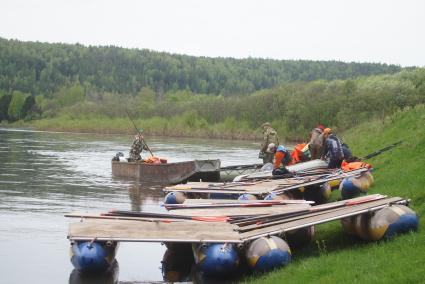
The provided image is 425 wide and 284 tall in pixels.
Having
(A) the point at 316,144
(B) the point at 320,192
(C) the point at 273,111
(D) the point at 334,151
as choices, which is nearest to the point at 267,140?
(A) the point at 316,144

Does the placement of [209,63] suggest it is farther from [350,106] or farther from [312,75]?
[350,106]

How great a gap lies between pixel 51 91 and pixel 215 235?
157 m

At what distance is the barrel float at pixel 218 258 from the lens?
33.2 ft

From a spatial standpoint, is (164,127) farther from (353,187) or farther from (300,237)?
(300,237)

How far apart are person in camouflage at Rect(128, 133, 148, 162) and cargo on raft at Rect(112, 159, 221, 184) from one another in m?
0.94

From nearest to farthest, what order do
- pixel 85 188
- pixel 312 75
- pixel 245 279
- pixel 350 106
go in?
pixel 245 279 → pixel 85 188 → pixel 350 106 → pixel 312 75

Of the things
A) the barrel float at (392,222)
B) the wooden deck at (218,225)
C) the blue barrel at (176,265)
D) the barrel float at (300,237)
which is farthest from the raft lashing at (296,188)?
the barrel float at (392,222)

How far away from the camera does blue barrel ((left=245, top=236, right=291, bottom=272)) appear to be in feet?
32.7

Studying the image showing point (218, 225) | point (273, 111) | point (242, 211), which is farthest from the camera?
point (273, 111)

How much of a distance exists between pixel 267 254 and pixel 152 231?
1.95 meters

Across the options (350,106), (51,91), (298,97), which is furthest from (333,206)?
(51,91)

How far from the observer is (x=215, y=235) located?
1054 centimetres

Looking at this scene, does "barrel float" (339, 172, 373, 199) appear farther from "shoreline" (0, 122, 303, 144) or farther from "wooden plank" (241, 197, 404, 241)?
"shoreline" (0, 122, 303, 144)

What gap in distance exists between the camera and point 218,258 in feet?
33.2
